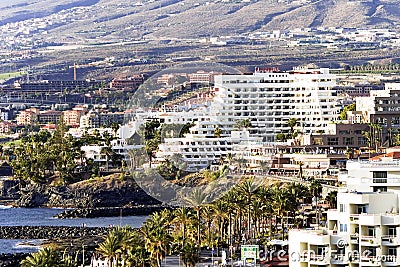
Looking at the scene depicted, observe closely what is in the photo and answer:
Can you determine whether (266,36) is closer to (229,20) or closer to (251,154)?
(229,20)

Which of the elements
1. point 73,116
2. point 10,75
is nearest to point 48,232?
point 73,116

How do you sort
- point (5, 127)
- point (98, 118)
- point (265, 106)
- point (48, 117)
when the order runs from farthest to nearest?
point (48, 117), point (5, 127), point (98, 118), point (265, 106)

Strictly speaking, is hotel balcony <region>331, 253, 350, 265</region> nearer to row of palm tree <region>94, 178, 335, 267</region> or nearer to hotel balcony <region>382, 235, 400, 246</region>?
hotel balcony <region>382, 235, 400, 246</region>

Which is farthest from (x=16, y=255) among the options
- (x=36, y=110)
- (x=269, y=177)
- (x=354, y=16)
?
(x=354, y=16)

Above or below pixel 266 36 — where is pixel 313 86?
above

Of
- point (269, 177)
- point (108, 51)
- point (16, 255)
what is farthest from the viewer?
point (108, 51)

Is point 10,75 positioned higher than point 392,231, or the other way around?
point 392,231

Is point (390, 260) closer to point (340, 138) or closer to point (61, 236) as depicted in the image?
point (61, 236)
